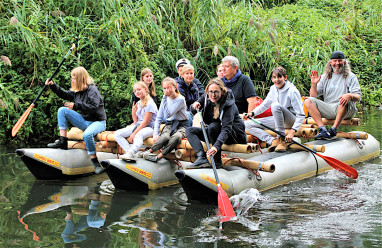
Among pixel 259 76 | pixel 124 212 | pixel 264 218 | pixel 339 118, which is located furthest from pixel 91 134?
pixel 259 76

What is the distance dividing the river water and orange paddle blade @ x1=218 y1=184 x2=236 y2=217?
0.09 meters

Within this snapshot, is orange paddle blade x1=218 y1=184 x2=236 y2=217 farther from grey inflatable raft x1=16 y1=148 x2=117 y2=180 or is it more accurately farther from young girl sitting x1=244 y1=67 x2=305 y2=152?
grey inflatable raft x1=16 y1=148 x2=117 y2=180

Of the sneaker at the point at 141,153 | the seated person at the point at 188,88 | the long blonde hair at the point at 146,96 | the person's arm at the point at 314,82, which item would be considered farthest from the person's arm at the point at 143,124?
the person's arm at the point at 314,82

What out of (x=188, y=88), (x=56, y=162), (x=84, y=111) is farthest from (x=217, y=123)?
(x=56, y=162)

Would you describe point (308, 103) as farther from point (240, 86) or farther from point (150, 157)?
point (150, 157)

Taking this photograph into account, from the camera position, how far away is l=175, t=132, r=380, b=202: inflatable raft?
18.2 feet

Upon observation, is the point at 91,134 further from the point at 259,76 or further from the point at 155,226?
the point at 259,76

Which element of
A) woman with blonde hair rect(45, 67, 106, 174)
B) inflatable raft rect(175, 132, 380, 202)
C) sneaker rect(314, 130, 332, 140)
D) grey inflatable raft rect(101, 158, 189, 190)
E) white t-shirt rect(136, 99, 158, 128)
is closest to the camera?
inflatable raft rect(175, 132, 380, 202)

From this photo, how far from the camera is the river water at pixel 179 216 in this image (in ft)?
14.5

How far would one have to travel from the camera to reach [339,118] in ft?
24.2

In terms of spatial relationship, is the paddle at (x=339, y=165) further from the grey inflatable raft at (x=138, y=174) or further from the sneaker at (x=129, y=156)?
the sneaker at (x=129, y=156)

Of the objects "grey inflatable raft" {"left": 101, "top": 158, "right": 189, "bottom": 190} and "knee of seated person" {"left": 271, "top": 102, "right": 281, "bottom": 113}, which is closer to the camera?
"grey inflatable raft" {"left": 101, "top": 158, "right": 189, "bottom": 190}

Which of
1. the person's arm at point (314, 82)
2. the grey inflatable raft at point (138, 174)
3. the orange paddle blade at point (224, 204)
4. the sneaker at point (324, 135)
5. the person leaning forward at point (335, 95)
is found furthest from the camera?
the person's arm at point (314, 82)

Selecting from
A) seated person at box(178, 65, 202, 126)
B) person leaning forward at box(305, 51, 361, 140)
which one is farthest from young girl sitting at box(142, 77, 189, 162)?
person leaning forward at box(305, 51, 361, 140)
